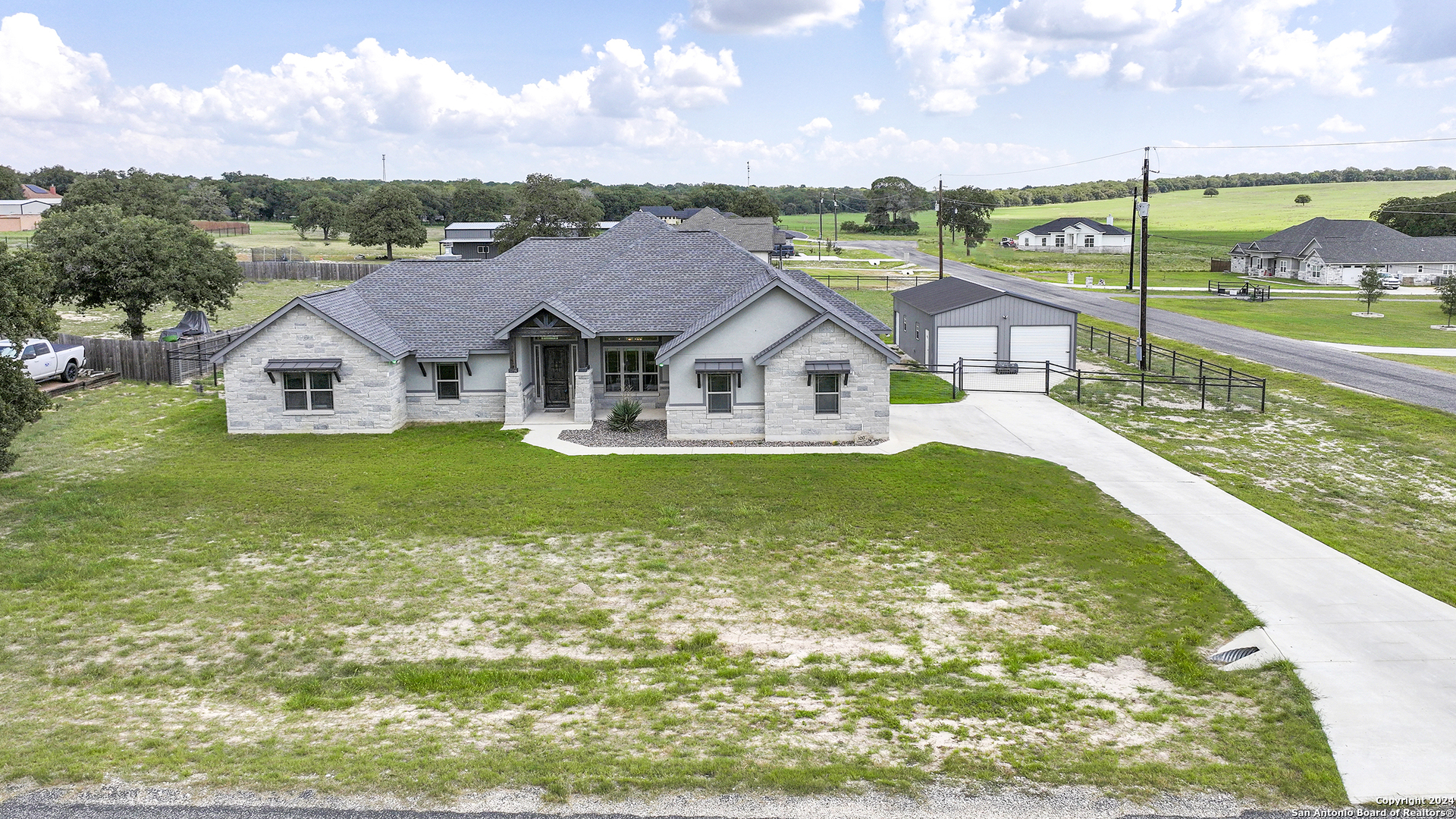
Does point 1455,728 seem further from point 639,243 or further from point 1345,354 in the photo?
point 1345,354

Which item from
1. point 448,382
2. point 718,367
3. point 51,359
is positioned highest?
point 51,359

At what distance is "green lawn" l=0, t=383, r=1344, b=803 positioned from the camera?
10.7m

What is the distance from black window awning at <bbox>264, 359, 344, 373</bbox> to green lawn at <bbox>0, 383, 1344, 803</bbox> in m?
4.90

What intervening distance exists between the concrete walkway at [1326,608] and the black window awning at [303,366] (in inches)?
251

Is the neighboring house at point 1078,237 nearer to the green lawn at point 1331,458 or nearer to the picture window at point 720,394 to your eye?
the green lawn at point 1331,458

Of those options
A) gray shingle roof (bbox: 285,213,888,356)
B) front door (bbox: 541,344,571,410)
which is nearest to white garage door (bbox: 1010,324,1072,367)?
gray shingle roof (bbox: 285,213,888,356)

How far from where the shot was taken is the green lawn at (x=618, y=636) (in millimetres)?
10727

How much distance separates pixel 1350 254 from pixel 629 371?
76286 mm

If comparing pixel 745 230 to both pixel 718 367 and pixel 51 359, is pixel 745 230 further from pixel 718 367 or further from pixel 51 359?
pixel 718 367

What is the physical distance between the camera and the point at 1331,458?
83.9 ft

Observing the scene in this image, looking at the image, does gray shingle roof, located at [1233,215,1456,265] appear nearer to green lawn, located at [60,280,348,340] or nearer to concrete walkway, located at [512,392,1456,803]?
concrete walkway, located at [512,392,1456,803]

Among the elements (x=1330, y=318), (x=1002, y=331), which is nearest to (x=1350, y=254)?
(x=1330, y=318)

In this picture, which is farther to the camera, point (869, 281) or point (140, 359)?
point (869, 281)

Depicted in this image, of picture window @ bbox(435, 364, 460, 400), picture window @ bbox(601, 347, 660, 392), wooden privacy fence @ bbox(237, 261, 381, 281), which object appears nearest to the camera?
picture window @ bbox(435, 364, 460, 400)
